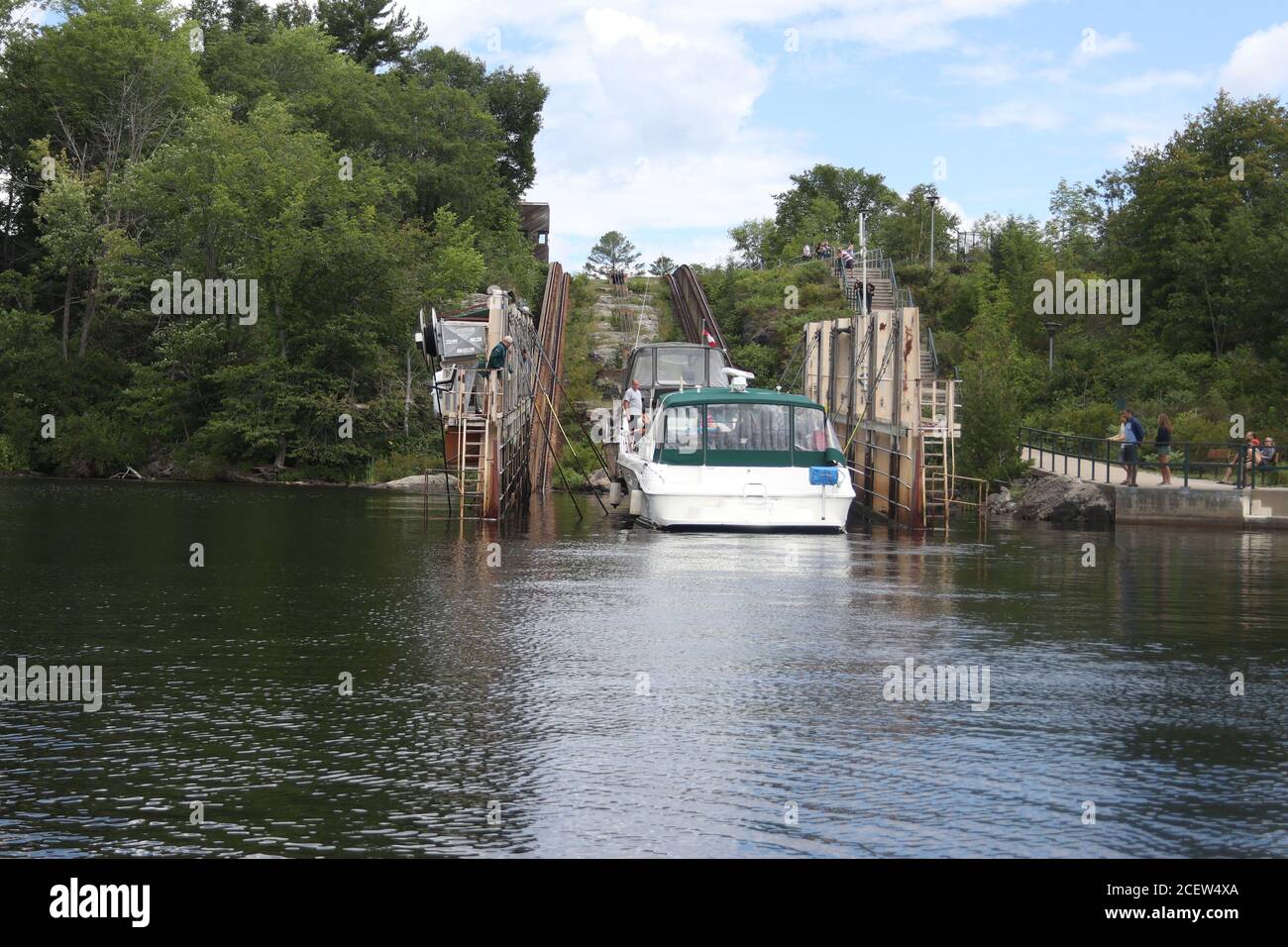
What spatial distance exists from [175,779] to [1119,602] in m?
13.4

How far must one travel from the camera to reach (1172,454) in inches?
1849

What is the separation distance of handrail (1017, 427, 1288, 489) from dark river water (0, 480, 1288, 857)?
14107 millimetres

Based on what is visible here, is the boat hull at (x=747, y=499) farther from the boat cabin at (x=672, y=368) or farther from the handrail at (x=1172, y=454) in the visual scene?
the boat cabin at (x=672, y=368)

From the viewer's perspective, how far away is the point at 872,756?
960 centimetres

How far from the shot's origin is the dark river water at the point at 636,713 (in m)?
7.95

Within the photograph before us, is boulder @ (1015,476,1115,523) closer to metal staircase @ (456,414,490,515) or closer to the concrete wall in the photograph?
the concrete wall

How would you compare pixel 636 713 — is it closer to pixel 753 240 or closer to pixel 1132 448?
pixel 1132 448

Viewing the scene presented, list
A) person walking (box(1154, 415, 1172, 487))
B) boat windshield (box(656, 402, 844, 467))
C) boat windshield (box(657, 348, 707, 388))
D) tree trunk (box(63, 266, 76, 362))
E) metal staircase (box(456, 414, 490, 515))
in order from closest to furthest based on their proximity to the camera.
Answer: boat windshield (box(656, 402, 844, 467)), metal staircase (box(456, 414, 490, 515)), person walking (box(1154, 415, 1172, 487)), boat windshield (box(657, 348, 707, 388)), tree trunk (box(63, 266, 76, 362))

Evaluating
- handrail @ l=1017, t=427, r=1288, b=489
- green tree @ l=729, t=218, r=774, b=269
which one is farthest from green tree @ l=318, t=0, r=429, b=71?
handrail @ l=1017, t=427, r=1288, b=489

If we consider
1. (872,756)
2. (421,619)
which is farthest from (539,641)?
(872,756)

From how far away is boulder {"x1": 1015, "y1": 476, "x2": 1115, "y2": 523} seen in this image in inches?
1430

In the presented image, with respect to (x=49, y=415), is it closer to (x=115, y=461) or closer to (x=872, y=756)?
(x=115, y=461)

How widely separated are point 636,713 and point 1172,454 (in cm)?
4013
